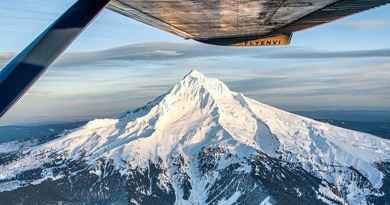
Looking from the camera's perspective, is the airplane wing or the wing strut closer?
the wing strut

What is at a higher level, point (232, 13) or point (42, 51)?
point (232, 13)

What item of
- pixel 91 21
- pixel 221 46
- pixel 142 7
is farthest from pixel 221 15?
pixel 221 46

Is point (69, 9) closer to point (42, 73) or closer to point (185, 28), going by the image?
point (42, 73)

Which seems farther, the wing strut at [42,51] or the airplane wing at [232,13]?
the airplane wing at [232,13]

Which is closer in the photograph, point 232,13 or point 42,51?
point 42,51
